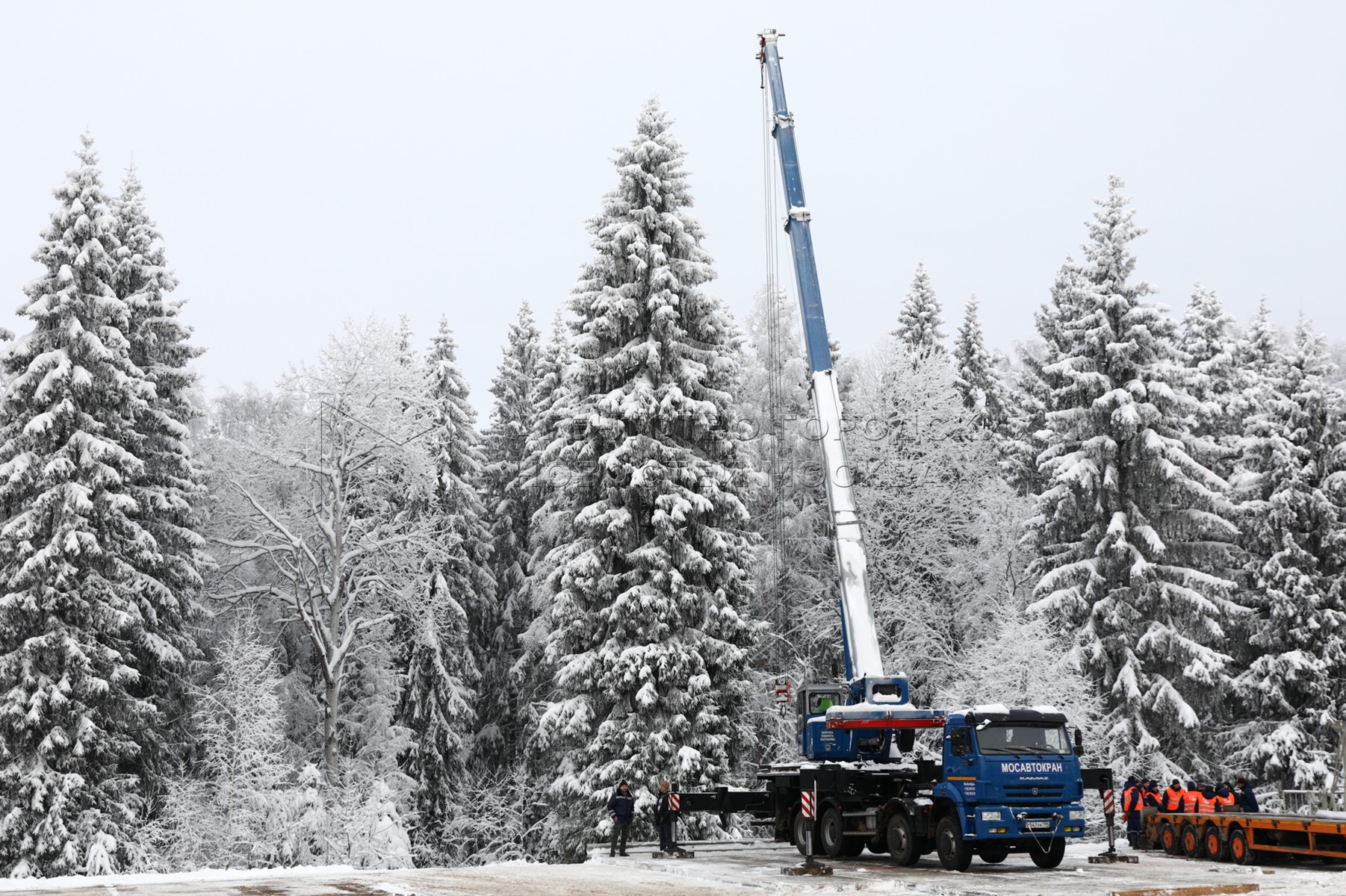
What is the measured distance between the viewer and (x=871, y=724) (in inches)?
933

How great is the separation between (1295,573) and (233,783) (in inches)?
1129

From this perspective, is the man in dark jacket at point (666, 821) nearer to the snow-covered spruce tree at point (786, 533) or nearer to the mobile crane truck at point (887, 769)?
the mobile crane truck at point (887, 769)

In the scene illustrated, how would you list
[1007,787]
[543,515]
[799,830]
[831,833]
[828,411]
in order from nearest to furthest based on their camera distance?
1. [1007,787]
2. [831,833]
3. [799,830]
4. [828,411]
5. [543,515]

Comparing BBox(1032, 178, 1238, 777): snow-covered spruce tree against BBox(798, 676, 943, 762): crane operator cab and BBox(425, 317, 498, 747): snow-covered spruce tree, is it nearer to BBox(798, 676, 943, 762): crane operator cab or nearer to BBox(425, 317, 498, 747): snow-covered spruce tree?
BBox(798, 676, 943, 762): crane operator cab

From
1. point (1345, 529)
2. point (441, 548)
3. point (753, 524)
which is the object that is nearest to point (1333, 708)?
point (1345, 529)

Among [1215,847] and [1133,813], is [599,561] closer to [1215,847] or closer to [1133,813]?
[1133,813]

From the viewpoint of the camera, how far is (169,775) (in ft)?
113

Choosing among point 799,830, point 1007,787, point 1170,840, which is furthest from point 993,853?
point 1170,840

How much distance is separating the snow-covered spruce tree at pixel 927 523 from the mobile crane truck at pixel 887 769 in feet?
44.6

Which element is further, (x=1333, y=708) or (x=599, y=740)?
(x=1333, y=708)

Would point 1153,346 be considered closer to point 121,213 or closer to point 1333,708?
point 1333,708

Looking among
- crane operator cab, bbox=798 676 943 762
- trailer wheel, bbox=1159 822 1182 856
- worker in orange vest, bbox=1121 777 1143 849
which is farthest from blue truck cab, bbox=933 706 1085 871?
worker in orange vest, bbox=1121 777 1143 849

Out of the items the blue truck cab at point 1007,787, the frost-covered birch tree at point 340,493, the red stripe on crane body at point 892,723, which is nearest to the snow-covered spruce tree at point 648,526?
the frost-covered birch tree at point 340,493

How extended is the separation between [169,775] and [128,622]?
551 cm
